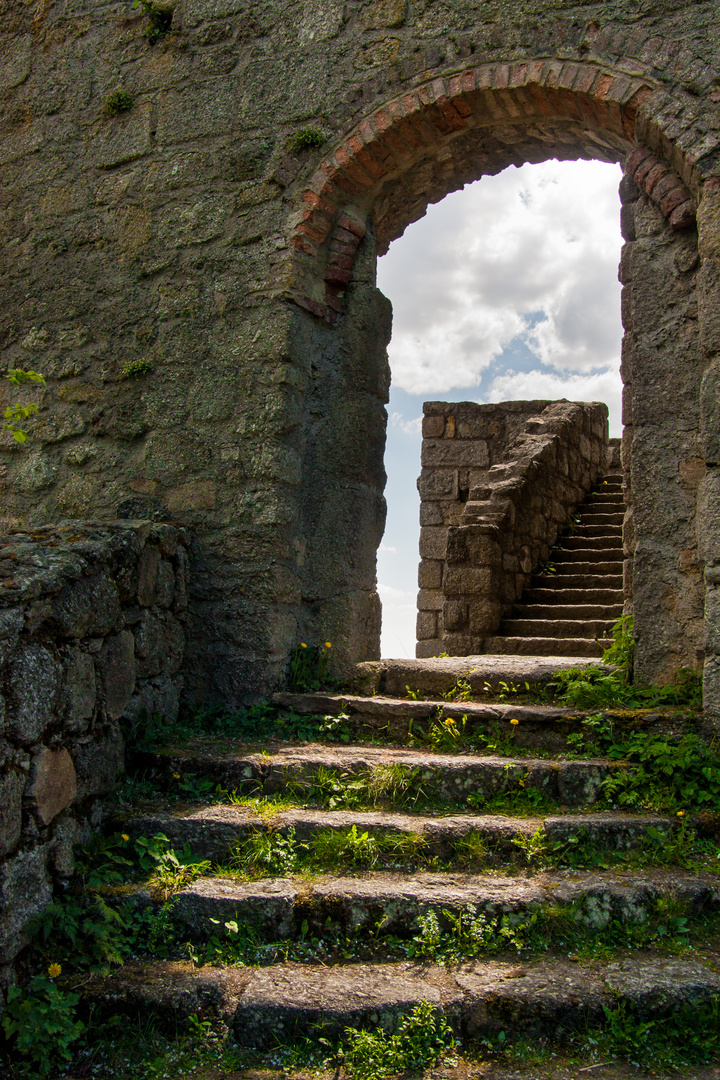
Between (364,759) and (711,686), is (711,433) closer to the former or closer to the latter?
(711,686)

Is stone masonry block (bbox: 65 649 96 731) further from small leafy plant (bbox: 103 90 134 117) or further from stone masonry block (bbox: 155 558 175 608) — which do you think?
small leafy plant (bbox: 103 90 134 117)

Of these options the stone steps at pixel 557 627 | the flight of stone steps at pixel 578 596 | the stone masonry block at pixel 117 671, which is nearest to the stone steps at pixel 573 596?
the flight of stone steps at pixel 578 596

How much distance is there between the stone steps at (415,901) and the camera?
2775mm

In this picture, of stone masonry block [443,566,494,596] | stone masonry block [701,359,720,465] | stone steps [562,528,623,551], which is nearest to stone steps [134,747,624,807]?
stone masonry block [701,359,720,465]

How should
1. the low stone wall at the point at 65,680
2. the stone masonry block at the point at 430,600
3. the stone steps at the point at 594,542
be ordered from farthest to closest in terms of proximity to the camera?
the stone masonry block at the point at 430,600 → the stone steps at the point at 594,542 → the low stone wall at the point at 65,680

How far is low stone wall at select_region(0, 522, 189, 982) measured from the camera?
2.68 meters

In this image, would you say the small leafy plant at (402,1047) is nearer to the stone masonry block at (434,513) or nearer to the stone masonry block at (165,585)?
the stone masonry block at (165,585)

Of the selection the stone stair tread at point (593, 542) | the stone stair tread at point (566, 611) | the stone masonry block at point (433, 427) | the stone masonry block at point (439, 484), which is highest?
the stone masonry block at point (433, 427)

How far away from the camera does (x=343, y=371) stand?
4.98 metres

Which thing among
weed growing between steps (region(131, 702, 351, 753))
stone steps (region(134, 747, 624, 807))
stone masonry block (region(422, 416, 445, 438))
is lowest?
stone steps (region(134, 747, 624, 807))

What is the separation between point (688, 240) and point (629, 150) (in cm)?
73

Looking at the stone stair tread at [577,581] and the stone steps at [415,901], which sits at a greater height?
the stone stair tread at [577,581]

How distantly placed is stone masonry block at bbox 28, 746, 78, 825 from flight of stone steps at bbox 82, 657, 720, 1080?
39 centimetres

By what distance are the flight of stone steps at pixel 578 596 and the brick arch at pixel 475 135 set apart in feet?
9.47
